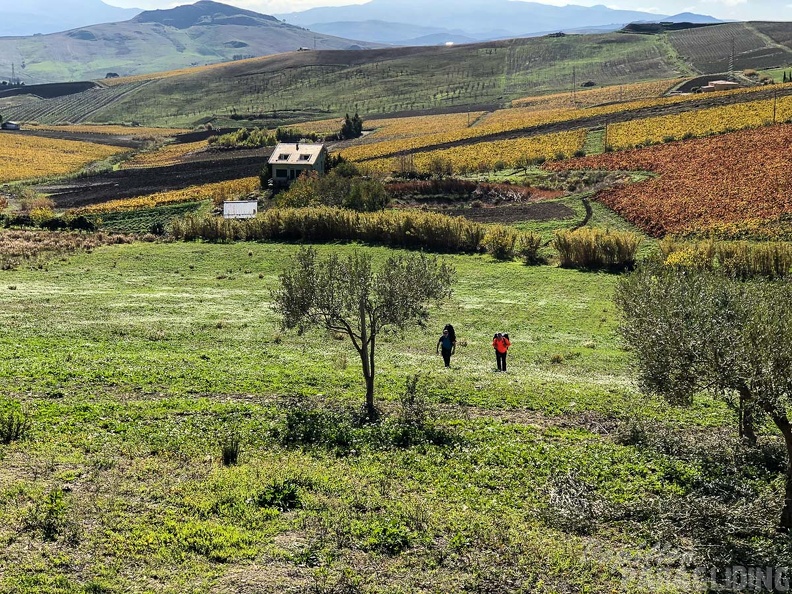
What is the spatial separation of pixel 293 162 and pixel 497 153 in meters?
28.7

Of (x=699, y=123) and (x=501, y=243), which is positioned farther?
(x=699, y=123)

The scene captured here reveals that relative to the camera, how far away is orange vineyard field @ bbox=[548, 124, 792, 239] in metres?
51.3

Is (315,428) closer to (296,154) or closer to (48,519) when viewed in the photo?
(48,519)

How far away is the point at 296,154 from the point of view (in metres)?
79.2

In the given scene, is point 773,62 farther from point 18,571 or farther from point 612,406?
point 18,571

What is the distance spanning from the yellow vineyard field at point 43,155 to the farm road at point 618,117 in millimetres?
51217

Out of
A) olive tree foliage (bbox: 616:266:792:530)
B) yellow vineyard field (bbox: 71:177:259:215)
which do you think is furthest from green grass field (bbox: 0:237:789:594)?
yellow vineyard field (bbox: 71:177:259:215)

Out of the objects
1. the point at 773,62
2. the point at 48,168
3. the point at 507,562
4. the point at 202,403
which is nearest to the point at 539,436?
the point at 507,562

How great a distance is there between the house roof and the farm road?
21.8 metres

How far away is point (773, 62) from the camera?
16662 centimetres

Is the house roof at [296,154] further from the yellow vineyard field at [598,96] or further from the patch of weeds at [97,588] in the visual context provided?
the yellow vineyard field at [598,96]

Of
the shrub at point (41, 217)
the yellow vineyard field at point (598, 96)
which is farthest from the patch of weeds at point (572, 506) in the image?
the yellow vineyard field at point (598, 96)

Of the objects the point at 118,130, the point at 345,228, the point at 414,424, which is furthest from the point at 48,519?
the point at 118,130

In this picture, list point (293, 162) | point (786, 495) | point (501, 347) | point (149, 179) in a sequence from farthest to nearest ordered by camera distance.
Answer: point (149, 179) → point (293, 162) → point (501, 347) → point (786, 495)
